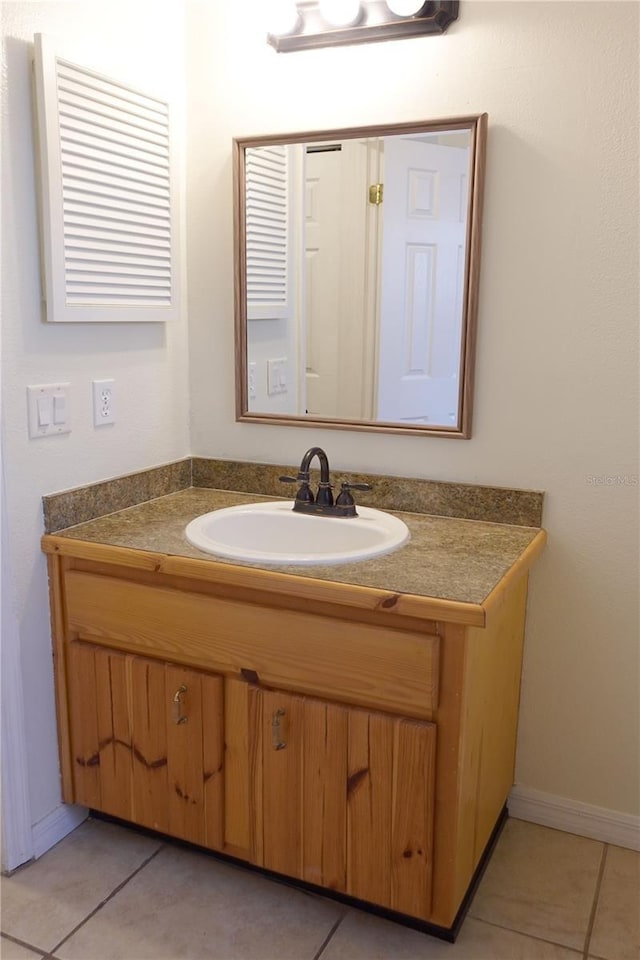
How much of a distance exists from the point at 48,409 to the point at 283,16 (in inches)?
41.9

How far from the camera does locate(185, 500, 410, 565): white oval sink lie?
1.82 meters

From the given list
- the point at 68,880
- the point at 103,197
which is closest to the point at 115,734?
the point at 68,880

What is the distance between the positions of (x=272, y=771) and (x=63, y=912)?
0.54 metres

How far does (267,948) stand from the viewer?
1.61m

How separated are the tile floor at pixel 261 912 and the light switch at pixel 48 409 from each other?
0.98 metres

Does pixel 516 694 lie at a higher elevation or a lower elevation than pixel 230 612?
lower

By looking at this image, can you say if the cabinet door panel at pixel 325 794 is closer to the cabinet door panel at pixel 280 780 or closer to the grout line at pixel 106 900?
the cabinet door panel at pixel 280 780

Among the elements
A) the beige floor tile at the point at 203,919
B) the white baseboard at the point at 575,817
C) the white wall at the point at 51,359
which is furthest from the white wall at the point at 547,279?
the beige floor tile at the point at 203,919

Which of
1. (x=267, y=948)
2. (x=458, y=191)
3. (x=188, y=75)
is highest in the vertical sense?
(x=188, y=75)

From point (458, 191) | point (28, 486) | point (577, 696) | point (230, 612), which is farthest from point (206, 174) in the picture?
point (577, 696)

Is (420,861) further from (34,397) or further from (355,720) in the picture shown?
(34,397)

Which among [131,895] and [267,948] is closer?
[267,948]

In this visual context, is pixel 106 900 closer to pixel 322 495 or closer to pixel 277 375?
pixel 322 495

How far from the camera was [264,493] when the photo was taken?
7.14 ft
